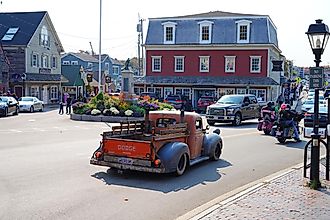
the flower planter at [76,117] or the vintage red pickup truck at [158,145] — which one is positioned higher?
the vintage red pickup truck at [158,145]

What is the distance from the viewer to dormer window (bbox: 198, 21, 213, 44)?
162ft

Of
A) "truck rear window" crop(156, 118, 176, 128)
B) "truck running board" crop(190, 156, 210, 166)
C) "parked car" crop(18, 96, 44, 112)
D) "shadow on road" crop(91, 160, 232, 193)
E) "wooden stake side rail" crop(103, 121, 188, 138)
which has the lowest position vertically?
"shadow on road" crop(91, 160, 232, 193)

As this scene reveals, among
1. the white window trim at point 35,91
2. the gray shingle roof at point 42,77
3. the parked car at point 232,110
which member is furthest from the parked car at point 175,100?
the white window trim at point 35,91

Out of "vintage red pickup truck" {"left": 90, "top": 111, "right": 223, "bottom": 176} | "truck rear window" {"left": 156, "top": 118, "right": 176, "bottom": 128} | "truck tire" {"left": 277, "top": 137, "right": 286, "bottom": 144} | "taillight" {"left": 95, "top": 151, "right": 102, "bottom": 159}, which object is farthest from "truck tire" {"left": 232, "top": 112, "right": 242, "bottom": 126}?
"taillight" {"left": 95, "top": 151, "right": 102, "bottom": 159}

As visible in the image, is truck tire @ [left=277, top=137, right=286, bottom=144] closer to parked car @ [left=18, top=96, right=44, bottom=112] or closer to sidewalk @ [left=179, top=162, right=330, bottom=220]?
sidewalk @ [left=179, top=162, right=330, bottom=220]

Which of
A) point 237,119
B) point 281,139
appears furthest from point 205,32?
point 281,139

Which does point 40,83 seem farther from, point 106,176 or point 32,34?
point 106,176

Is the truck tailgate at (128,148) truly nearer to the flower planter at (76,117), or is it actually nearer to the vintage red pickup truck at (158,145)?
the vintage red pickup truck at (158,145)

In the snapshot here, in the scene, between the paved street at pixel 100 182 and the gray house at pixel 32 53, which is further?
the gray house at pixel 32 53

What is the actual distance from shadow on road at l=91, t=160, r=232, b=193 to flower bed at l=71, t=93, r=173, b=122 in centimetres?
1637

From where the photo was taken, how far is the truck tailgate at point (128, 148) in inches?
407

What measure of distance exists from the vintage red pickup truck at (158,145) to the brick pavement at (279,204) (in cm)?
217

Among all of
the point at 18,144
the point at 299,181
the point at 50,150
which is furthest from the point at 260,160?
the point at 18,144

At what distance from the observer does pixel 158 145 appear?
34.5 feet
